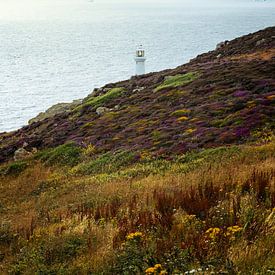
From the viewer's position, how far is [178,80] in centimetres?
3678

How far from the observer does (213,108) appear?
2481 cm

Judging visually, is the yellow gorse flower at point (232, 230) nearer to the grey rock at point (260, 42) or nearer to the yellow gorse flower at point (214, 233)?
the yellow gorse flower at point (214, 233)

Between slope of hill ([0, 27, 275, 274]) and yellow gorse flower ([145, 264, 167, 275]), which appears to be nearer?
yellow gorse flower ([145, 264, 167, 275])

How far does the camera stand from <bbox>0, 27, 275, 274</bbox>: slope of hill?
6.65 metres

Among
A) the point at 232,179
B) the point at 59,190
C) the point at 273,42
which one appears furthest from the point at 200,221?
the point at 273,42

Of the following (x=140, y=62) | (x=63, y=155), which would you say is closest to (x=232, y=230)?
(x=63, y=155)

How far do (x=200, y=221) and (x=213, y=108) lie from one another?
57.7 feet

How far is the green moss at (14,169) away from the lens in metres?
25.8

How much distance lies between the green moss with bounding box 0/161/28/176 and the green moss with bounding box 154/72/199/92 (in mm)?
13566

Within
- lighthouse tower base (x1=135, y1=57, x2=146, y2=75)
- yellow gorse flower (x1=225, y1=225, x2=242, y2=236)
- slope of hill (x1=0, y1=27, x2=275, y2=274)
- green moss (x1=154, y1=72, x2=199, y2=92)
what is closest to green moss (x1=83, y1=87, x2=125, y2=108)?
slope of hill (x1=0, y1=27, x2=275, y2=274)

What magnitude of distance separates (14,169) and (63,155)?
120 inches

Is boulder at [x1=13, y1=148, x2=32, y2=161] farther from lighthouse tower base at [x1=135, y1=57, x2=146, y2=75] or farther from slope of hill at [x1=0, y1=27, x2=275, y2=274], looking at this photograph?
lighthouse tower base at [x1=135, y1=57, x2=146, y2=75]

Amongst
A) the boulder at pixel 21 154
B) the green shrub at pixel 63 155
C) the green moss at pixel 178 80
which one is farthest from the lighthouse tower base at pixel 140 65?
the green shrub at pixel 63 155

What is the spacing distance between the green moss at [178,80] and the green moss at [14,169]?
1357cm
